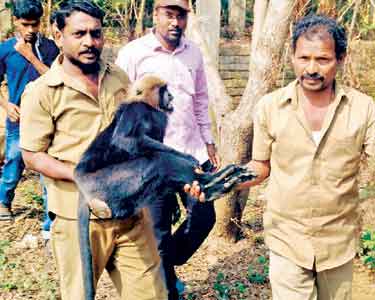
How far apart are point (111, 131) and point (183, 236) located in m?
1.33

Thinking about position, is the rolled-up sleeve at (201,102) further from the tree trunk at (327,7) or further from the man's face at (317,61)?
the man's face at (317,61)

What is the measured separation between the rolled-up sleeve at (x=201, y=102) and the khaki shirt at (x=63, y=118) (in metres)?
1.19

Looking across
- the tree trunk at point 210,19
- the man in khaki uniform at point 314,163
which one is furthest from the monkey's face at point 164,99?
the tree trunk at point 210,19

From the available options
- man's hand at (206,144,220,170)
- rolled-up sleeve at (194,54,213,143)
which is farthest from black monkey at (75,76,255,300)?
man's hand at (206,144,220,170)

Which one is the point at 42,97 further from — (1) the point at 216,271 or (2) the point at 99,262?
(1) the point at 216,271

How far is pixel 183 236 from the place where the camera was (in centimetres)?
401

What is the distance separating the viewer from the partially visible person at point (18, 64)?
16.4ft

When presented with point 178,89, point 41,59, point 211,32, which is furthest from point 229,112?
point 211,32

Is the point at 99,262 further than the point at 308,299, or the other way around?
the point at 99,262

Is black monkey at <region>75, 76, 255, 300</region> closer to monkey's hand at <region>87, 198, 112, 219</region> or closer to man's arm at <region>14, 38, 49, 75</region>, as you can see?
monkey's hand at <region>87, 198, 112, 219</region>

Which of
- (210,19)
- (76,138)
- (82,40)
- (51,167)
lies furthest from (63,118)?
(210,19)

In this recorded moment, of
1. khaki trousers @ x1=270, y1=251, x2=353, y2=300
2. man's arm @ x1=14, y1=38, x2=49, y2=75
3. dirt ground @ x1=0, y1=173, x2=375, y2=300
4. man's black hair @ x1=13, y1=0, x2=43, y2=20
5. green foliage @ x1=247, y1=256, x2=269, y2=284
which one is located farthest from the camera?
man's black hair @ x1=13, y1=0, x2=43, y2=20

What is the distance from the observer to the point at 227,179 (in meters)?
2.81

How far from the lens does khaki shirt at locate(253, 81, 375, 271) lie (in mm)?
2621
